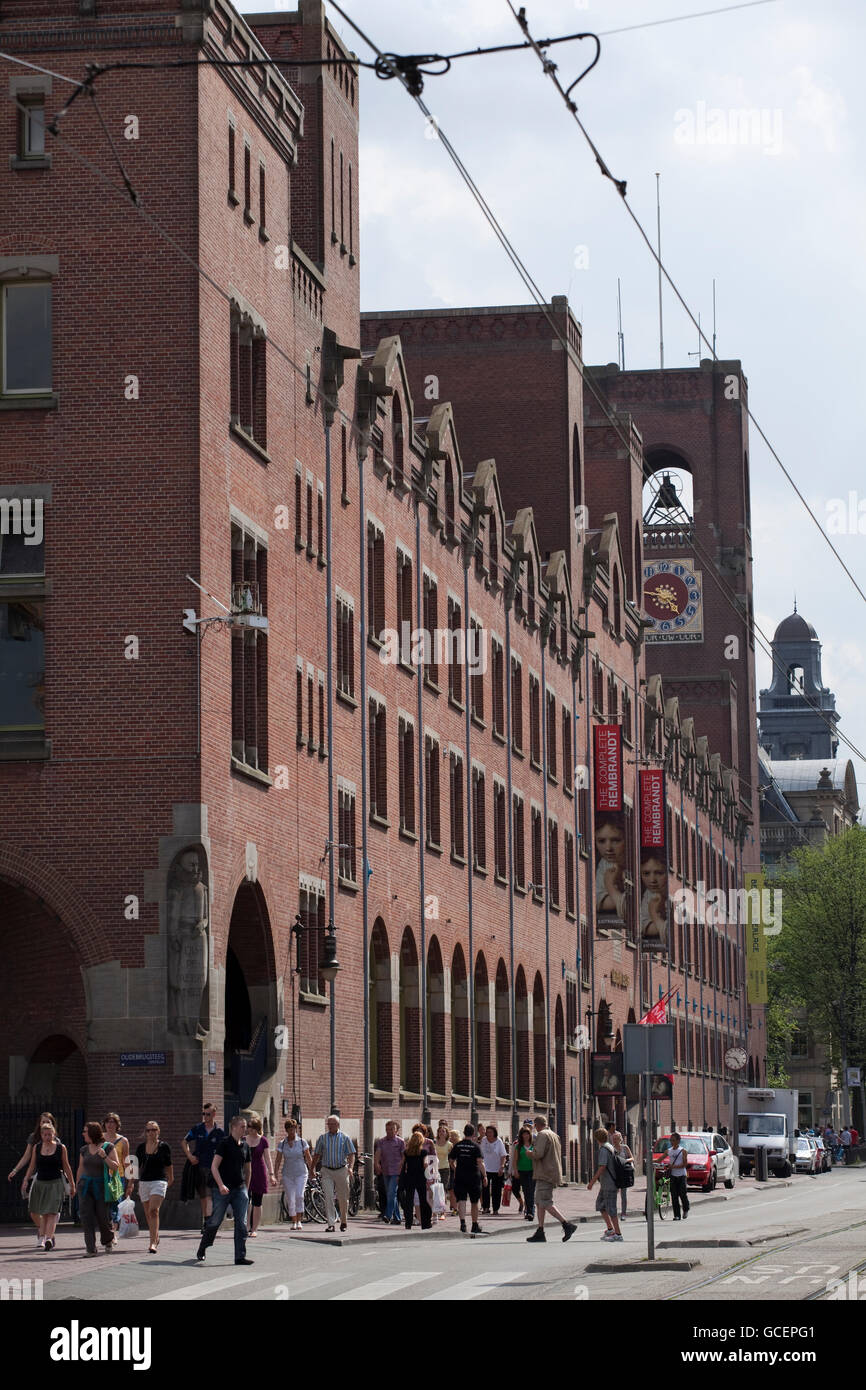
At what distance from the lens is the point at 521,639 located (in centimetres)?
5972

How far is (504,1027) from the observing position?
56.2 m

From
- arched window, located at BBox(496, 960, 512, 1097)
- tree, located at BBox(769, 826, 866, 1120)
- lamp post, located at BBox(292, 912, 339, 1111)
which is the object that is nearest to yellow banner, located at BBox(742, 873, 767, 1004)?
tree, located at BBox(769, 826, 866, 1120)

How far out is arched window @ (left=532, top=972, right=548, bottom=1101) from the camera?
5925 centimetres

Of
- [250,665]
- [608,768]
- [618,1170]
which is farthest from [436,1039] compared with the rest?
[608,768]

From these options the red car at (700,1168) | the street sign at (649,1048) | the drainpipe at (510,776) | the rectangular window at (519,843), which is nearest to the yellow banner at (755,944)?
the rectangular window at (519,843)

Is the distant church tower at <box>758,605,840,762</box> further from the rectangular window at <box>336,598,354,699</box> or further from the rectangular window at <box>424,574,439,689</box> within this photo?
the rectangular window at <box>336,598,354,699</box>

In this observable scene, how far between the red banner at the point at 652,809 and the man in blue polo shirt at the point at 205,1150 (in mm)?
48962

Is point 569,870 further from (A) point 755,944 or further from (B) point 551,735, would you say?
(A) point 755,944

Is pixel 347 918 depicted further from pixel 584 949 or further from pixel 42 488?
pixel 584 949

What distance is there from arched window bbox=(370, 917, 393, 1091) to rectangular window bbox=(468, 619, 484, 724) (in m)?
10.3

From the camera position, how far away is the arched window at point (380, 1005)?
44.0 meters

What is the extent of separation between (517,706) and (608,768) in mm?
10422

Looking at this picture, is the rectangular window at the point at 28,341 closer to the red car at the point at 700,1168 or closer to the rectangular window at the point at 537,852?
the rectangular window at the point at 537,852
